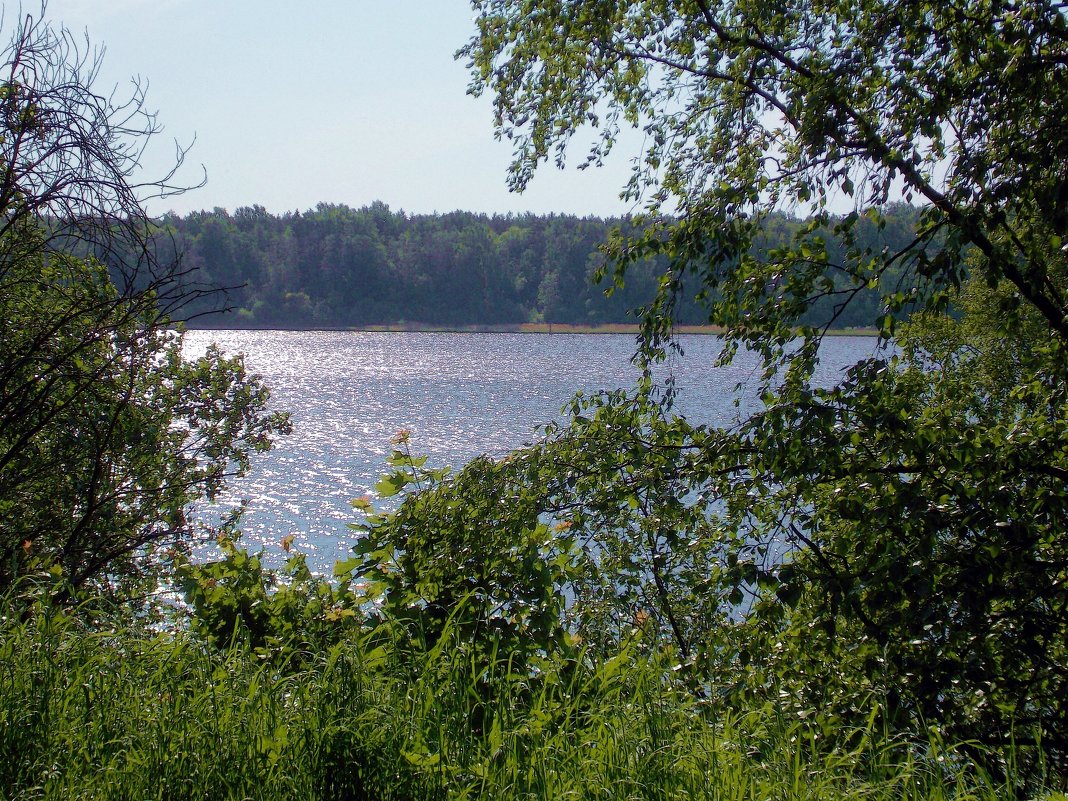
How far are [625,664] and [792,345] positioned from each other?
228 centimetres

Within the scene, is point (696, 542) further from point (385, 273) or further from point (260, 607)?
point (385, 273)

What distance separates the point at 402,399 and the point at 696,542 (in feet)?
157

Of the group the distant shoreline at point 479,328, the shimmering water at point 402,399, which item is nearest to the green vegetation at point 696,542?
the shimmering water at point 402,399

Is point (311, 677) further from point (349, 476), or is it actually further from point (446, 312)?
point (446, 312)

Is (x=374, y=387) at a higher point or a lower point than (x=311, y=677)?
lower

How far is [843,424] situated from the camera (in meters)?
4.33

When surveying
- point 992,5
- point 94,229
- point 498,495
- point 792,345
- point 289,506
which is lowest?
point 289,506

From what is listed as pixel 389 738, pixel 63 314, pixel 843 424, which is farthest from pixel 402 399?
pixel 389 738

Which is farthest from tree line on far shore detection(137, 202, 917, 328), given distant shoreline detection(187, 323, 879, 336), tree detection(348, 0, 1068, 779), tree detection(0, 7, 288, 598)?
tree detection(348, 0, 1068, 779)

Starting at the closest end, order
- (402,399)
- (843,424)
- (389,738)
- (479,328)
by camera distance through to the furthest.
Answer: (389,738), (843,424), (402,399), (479,328)

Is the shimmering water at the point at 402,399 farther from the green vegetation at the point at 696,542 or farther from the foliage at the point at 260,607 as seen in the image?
the foliage at the point at 260,607

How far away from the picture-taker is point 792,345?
17.5 feet

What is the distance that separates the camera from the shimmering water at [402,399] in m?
25.9

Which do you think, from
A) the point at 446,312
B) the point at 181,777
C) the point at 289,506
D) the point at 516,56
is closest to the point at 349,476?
the point at 289,506
